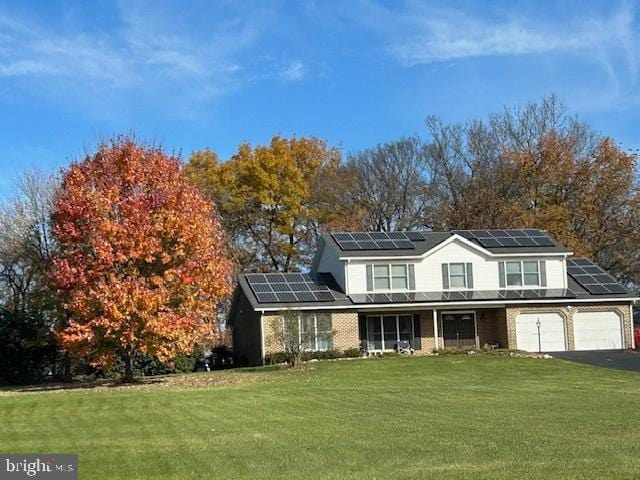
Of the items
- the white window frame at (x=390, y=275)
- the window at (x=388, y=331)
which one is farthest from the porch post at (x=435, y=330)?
the white window frame at (x=390, y=275)

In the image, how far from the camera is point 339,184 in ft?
188

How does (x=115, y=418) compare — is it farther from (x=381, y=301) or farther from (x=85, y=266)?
(x=381, y=301)

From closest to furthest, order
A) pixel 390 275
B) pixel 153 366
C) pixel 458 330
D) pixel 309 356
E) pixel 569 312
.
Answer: pixel 309 356
pixel 153 366
pixel 569 312
pixel 390 275
pixel 458 330

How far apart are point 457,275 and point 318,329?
27.9ft

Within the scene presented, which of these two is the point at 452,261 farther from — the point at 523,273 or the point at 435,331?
the point at 523,273

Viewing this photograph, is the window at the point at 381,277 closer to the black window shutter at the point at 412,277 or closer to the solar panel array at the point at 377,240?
the solar panel array at the point at 377,240

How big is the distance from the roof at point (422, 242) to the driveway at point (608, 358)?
6.16m

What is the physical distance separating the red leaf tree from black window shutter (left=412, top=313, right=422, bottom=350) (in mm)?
13481

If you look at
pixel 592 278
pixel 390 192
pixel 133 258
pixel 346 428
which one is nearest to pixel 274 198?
pixel 390 192

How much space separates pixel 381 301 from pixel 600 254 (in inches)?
855

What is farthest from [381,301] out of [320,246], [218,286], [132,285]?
[132,285]

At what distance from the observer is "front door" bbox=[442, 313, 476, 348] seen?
142 feet

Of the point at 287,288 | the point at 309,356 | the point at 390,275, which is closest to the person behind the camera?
the point at 309,356

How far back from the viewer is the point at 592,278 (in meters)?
44.8
